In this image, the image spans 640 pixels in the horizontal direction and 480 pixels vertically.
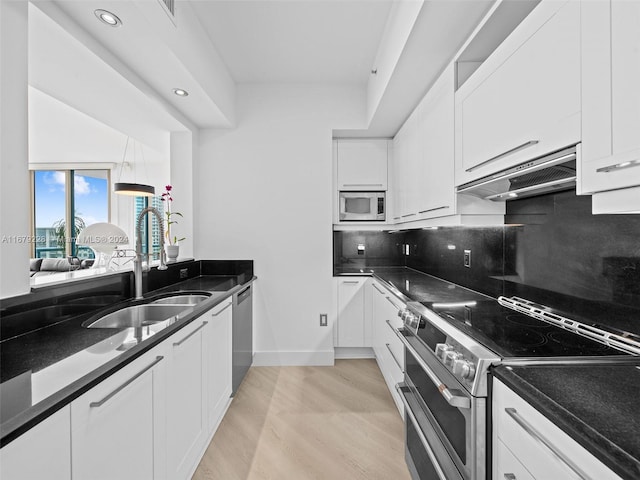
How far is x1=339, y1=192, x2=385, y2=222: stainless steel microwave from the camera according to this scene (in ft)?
11.0

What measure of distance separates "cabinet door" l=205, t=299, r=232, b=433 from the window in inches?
187

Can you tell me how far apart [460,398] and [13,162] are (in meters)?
1.82

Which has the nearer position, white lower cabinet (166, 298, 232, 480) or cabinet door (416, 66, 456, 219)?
white lower cabinet (166, 298, 232, 480)

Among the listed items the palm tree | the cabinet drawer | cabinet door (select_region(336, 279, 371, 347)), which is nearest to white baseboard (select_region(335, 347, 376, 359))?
cabinet door (select_region(336, 279, 371, 347))

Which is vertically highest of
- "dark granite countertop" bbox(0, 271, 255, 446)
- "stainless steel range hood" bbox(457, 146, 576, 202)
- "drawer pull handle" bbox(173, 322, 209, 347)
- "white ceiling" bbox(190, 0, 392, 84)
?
"white ceiling" bbox(190, 0, 392, 84)

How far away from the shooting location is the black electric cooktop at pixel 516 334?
3.24 feet

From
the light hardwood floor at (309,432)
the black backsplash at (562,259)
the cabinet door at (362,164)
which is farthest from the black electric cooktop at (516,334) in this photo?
the cabinet door at (362,164)

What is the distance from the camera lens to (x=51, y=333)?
1257mm

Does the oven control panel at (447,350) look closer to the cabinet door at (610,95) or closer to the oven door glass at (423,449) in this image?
the oven door glass at (423,449)

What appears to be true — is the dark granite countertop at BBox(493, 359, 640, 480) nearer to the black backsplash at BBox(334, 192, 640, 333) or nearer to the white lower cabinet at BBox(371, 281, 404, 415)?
the black backsplash at BBox(334, 192, 640, 333)

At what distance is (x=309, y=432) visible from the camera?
2107 millimetres

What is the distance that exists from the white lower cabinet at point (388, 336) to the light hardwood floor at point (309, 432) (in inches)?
7.8

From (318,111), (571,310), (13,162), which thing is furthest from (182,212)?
(571,310)

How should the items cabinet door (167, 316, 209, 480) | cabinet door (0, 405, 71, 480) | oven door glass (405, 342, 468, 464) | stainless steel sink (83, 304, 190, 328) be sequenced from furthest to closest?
1. stainless steel sink (83, 304, 190, 328)
2. cabinet door (167, 316, 209, 480)
3. oven door glass (405, 342, 468, 464)
4. cabinet door (0, 405, 71, 480)
